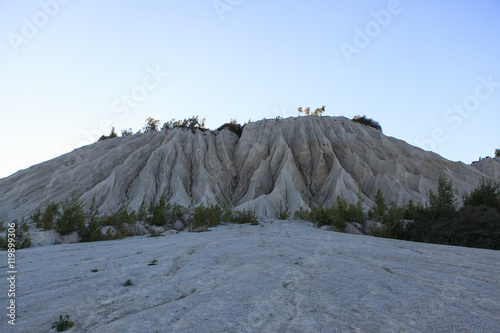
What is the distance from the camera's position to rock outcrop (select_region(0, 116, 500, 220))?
24.8 meters

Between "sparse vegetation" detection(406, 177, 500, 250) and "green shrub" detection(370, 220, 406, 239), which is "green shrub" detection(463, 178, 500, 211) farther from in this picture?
"green shrub" detection(370, 220, 406, 239)

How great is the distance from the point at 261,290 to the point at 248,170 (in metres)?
25.9

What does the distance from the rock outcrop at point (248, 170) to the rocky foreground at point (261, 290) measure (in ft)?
47.9

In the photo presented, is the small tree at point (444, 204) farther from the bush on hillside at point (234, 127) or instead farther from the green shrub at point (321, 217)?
the bush on hillside at point (234, 127)

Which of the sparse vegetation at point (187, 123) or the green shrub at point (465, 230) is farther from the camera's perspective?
Answer: the sparse vegetation at point (187, 123)

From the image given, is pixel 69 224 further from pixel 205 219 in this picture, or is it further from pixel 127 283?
pixel 127 283

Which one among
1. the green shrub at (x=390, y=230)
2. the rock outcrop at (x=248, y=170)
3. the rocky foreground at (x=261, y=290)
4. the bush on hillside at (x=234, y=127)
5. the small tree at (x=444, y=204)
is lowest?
the green shrub at (x=390, y=230)

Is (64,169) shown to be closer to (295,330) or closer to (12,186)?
(12,186)

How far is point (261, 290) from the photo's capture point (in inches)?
171

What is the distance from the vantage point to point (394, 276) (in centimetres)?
509

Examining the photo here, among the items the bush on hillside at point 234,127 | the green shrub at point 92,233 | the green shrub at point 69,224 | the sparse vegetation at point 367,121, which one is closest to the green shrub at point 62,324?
the green shrub at point 92,233

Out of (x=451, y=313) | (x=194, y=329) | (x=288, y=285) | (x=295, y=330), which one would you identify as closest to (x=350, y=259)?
(x=288, y=285)

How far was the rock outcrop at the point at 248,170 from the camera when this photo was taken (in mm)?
24797

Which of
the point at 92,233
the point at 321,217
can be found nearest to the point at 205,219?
the point at 92,233
